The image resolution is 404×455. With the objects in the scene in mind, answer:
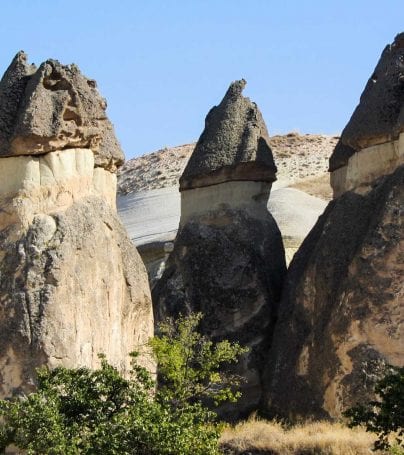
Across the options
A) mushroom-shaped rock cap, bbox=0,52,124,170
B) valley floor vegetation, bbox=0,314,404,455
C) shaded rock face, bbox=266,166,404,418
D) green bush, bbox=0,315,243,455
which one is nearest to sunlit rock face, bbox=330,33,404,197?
shaded rock face, bbox=266,166,404,418

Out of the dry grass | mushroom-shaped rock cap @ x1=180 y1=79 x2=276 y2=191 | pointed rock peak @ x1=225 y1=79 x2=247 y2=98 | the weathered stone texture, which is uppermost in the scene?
pointed rock peak @ x1=225 y1=79 x2=247 y2=98

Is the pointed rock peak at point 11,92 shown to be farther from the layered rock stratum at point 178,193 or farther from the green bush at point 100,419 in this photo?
the layered rock stratum at point 178,193

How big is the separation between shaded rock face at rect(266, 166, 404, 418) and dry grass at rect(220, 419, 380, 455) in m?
0.67

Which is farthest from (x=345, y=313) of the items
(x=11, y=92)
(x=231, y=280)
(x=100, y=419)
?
(x=100, y=419)

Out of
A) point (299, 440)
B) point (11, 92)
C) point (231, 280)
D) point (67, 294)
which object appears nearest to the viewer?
point (67, 294)

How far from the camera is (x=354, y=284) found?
55.5 ft

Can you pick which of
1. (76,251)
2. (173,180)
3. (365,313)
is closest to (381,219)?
(365,313)

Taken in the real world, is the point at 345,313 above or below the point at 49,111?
below

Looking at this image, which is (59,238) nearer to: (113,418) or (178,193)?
(113,418)

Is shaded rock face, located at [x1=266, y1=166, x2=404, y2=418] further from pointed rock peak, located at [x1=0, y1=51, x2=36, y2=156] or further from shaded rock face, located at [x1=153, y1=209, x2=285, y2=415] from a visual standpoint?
pointed rock peak, located at [x1=0, y1=51, x2=36, y2=156]

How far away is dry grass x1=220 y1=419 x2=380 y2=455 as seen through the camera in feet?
48.4

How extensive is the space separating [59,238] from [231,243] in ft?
19.6

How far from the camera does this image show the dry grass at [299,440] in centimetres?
1477

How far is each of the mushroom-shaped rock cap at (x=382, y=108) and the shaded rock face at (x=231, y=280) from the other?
2.49m
